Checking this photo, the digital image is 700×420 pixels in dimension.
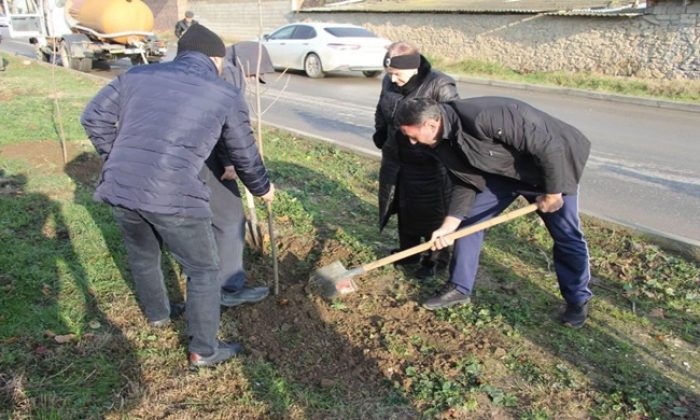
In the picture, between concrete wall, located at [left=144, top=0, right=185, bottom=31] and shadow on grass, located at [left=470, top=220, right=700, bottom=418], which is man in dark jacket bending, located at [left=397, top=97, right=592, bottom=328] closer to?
shadow on grass, located at [left=470, top=220, right=700, bottom=418]

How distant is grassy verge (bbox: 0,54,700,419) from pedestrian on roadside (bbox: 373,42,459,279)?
36cm

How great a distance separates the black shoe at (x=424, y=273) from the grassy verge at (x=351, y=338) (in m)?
0.08

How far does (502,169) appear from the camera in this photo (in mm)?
3131

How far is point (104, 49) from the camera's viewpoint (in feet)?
45.3

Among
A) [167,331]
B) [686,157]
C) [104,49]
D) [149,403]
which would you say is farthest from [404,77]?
[104,49]

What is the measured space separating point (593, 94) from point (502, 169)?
412 inches

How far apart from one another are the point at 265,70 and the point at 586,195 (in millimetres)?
3517

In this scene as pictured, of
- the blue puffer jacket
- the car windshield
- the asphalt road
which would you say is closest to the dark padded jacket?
the blue puffer jacket

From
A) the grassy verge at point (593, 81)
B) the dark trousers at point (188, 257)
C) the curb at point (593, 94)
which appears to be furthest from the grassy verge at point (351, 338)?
the grassy verge at point (593, 81)

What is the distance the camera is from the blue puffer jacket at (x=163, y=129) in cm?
241

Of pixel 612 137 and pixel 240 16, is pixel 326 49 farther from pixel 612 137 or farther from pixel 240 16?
pixel 240 16

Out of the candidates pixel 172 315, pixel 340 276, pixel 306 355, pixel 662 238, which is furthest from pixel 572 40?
pixel 172 315

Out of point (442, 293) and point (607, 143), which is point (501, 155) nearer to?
point (442, 293)

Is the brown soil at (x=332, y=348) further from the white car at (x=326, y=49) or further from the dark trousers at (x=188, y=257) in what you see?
the white car at (x=326, y=49)
